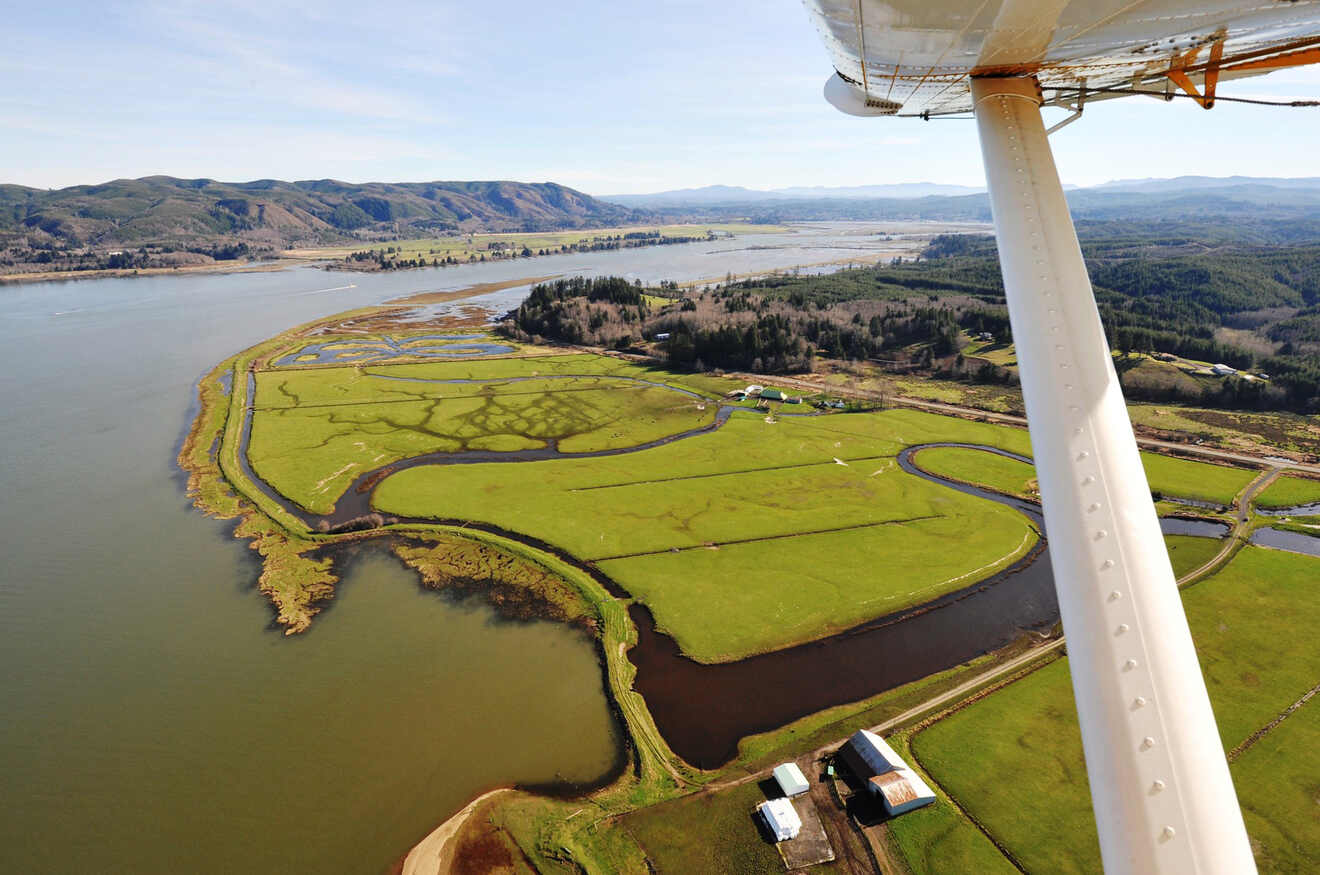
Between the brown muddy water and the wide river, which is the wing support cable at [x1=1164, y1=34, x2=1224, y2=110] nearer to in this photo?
the brown muddy water

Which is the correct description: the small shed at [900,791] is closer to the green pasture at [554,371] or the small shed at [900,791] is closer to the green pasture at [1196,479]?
the green pasture at [1196,479]

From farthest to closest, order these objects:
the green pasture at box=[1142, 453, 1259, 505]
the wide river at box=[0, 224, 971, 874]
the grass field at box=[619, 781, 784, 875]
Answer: the green pasture at box=[1142, 453, 1259, 505]
the wide river at box=[0, 224, 971, 874]
the grass field at box=[619, 781, 784, 875]

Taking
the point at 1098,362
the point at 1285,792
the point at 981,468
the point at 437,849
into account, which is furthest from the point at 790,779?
the point at 981,468

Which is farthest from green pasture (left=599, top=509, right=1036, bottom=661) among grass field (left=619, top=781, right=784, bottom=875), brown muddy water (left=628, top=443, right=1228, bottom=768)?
grass field (left=619, top=781, right=784, bottom=875)

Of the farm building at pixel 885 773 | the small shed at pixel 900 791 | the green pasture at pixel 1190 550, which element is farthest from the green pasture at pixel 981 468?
the small shed at pixel 900 791

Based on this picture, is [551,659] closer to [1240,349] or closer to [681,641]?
[681,641]

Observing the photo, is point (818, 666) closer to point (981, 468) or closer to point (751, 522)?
point (751, 522)

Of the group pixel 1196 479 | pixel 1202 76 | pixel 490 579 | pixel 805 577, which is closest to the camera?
pixel 1202 76
